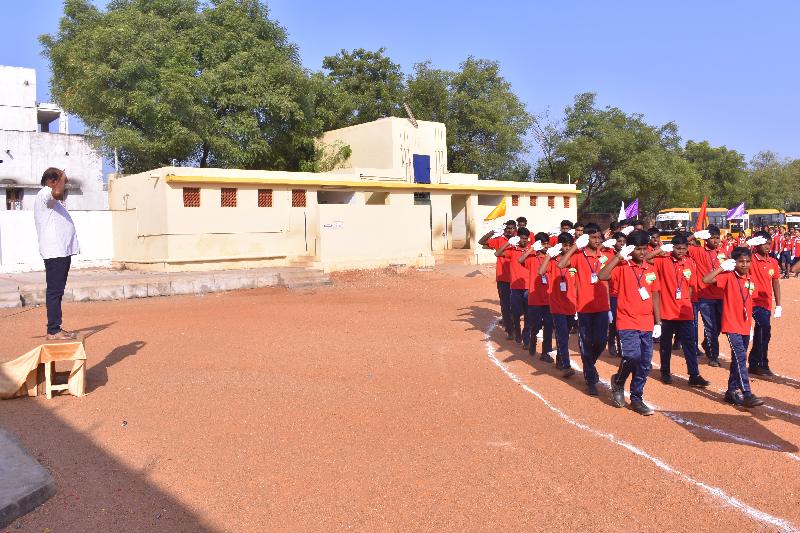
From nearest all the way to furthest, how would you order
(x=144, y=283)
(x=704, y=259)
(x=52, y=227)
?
1. (x=52, y=227)
2. (x=704, y=259)
3. (x=144, y=283)

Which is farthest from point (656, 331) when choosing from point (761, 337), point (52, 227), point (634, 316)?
point (52, 227)

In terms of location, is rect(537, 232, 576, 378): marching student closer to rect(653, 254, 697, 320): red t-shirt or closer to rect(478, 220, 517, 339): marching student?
rect(653, 254, 697, 320): red t-shirt

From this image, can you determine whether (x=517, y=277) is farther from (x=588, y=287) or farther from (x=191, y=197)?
(x=191, y=197)

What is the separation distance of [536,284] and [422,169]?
18.8 metres

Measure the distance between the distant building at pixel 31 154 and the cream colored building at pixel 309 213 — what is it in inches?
567

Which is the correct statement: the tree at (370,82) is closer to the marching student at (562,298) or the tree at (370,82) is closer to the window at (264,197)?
the window at (264,197)

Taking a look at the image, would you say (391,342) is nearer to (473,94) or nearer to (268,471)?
(268,471)

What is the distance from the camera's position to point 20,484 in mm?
4445

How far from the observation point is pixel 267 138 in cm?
2931

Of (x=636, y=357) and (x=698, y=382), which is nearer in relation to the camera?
(x=636, y=357)

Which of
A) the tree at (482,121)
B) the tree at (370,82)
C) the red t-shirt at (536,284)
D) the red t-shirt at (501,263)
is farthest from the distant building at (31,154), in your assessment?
the red t-shirt at (536,284)

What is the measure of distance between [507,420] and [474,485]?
1.73 metres

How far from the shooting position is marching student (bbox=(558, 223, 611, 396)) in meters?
7.67

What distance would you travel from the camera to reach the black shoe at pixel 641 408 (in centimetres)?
666
